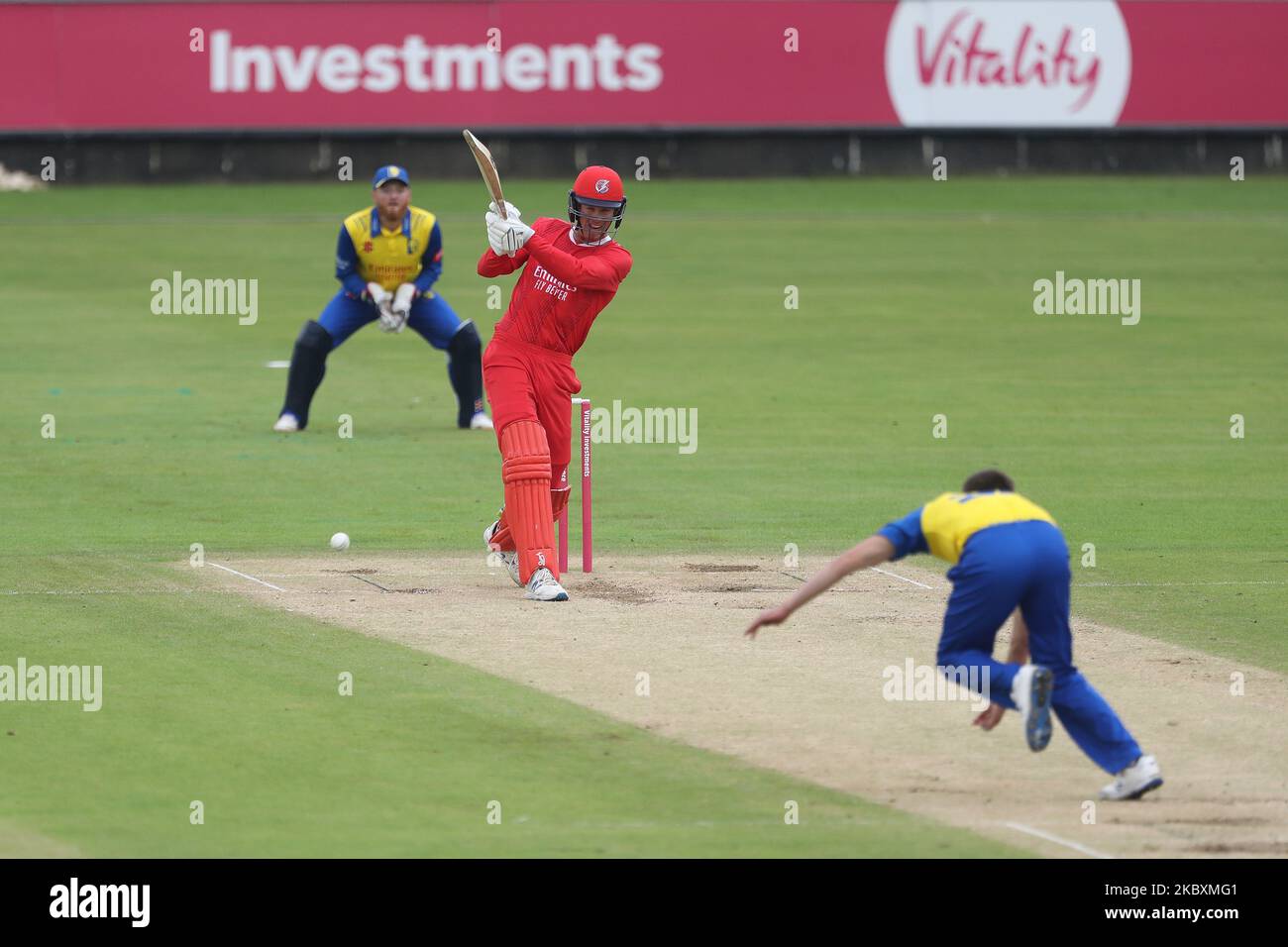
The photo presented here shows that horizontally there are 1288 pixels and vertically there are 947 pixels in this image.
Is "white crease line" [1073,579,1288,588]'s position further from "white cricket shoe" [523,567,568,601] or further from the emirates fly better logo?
the emirates fly better logo

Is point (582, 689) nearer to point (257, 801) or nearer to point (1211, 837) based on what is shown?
point (257, 801)

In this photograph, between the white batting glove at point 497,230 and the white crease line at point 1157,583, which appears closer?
the white batting glove at point 497,230

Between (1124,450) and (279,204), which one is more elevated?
(279,204)

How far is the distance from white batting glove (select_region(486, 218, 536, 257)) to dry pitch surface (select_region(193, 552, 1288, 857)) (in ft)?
6.99

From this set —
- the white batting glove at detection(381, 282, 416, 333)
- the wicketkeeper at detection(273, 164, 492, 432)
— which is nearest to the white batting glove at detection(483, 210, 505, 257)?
the wicketkeeper at detection(273, 164, 492, 432)

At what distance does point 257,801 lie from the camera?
9250 millimetres

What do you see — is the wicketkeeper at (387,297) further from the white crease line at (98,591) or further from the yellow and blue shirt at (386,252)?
the white crease line at (98,591)

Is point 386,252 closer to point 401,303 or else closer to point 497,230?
point 401,303

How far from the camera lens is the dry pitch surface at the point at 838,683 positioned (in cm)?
923

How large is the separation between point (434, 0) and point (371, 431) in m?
18.6

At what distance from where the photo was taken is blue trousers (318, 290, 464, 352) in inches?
787

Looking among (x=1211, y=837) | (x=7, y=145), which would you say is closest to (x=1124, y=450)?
(x=1211, y=837)

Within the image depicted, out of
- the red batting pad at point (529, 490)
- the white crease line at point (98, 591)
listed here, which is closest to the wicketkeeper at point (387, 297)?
the white crease line at point (98, 591)

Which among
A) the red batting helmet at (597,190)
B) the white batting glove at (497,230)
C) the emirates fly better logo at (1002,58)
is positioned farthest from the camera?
the emirates fly better logo at (1002,58)
